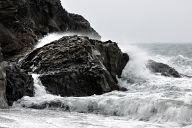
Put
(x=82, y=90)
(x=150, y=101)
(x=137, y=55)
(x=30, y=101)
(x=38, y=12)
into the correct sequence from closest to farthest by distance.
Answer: (x=150, y=101), (x=30, y=101), (x=82, y=90), (x=137, y=55), (x=38, y=12)

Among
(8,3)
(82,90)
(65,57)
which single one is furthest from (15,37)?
(82,90)

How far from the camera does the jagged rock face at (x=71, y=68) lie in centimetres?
1652

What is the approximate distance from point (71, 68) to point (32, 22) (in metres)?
8.90

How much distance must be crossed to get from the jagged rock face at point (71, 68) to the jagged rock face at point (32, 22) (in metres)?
2.76

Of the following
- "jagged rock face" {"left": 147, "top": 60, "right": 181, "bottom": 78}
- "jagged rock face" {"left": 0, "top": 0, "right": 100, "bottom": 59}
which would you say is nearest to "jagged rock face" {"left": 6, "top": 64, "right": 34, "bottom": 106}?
"jagged rock face" {"left": 0, "top": 0, "right": 100, "bottom": 59}

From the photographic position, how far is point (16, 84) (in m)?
14.8

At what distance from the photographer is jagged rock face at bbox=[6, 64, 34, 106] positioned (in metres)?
14.6

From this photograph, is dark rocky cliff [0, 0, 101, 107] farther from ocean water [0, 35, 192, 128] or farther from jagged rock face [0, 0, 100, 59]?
ocean water [0, 35, 192, 128]

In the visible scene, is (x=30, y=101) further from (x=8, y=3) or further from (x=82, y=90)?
(x=8, y=3)

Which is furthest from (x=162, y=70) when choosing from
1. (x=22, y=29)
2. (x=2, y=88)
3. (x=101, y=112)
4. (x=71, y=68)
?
(x=2, y=88)

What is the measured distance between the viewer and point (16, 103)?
14250 mm

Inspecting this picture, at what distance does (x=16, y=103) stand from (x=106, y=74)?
4.46 m

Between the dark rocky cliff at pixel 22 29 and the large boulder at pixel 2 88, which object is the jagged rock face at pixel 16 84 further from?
the large boulder at pixel 2 88

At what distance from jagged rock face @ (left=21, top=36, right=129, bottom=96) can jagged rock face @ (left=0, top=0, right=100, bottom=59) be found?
2757mm
